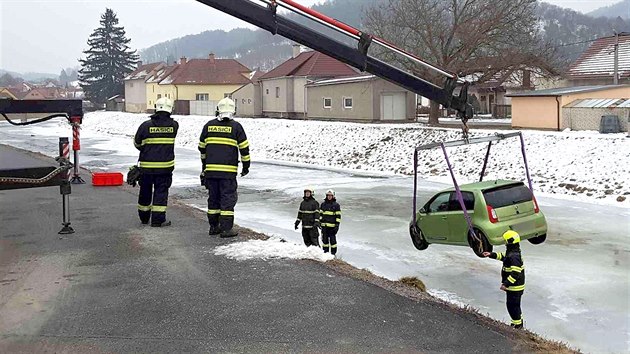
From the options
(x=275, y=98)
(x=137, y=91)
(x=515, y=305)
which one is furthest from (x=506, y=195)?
(x=137, y=91)

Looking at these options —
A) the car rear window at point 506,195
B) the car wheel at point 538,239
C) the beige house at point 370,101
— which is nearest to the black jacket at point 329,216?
the car rear window at point 506,195

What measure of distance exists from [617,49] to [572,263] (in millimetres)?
37800

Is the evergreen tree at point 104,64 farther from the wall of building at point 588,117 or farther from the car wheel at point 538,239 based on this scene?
the car wheel at point 538,239

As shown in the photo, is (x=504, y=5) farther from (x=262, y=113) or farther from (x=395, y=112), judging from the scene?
(x=262, y=113)

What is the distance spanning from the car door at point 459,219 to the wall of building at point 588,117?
1740cm

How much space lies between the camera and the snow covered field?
64.0 ft

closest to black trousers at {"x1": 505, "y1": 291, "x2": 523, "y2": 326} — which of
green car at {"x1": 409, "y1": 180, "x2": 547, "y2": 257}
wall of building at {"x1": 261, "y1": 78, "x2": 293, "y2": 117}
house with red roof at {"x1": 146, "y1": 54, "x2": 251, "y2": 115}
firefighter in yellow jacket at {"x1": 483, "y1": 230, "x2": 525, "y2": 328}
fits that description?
firefighter in yellow jacket at {"x1": 483, "y1": 230, "x2": 525, "y2": 328}

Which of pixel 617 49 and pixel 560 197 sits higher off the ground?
pixel 617 49

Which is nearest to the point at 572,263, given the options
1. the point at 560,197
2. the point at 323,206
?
the point at 323,206

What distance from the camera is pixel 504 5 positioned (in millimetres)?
31516

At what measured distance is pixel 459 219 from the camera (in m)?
9.98

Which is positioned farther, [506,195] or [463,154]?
[463,154]

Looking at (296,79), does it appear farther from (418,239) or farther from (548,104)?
(418,239)

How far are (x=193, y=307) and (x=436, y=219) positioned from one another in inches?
219
